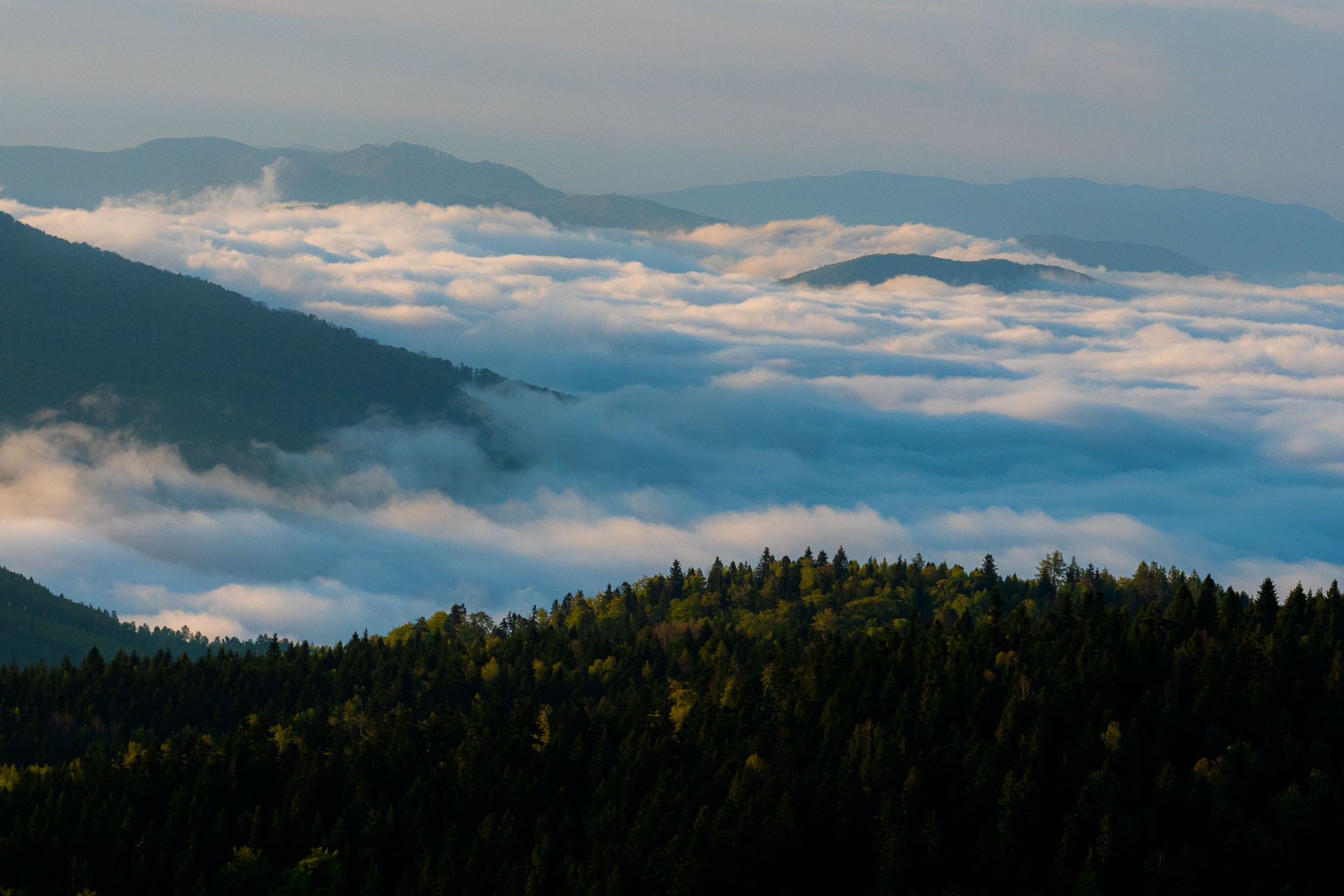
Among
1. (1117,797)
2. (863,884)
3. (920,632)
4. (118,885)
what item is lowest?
(118,885)

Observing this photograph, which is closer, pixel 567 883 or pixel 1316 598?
pixel 567 883

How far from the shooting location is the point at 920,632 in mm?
144125

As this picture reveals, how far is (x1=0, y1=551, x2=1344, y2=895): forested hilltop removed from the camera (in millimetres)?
95875

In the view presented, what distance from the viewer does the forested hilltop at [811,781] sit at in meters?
95.9

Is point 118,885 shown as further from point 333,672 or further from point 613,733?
point 333,672

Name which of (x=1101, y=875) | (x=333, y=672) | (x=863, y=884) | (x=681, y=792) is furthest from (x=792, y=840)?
(x=333, y=672)

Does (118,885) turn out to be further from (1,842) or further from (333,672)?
(333,672)

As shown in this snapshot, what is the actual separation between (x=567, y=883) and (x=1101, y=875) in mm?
35103

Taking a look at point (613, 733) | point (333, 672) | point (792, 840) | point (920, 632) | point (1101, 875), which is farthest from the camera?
point (333, 672)

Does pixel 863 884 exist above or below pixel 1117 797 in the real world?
below

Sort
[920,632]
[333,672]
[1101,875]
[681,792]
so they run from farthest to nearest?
[333,672], [920,632], [681,792], [1101,875]

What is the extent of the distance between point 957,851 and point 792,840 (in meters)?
11.2

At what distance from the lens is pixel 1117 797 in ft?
319

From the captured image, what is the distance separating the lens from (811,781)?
344 ft
